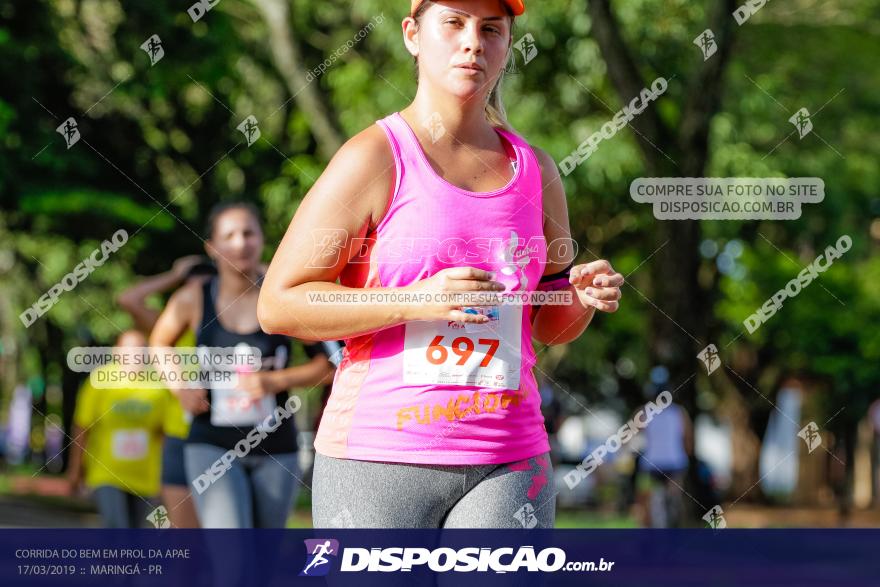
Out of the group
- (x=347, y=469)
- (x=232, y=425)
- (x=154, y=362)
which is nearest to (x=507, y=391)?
(x=347, y=469)

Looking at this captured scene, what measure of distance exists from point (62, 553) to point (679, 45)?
976 centimetres

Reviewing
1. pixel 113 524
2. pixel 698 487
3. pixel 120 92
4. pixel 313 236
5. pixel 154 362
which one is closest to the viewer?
pixel 313 236

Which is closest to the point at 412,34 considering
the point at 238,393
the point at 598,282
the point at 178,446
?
the point at 598,282

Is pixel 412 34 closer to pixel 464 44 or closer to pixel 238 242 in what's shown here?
pixel 464 44

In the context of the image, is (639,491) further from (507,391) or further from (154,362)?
(507,391)

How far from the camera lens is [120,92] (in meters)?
12.6

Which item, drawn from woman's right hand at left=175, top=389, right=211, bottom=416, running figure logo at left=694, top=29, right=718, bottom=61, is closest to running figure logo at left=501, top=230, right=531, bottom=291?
woman's right hand at left=175, top=389, right=211, bottom=416

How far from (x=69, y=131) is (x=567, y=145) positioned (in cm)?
463

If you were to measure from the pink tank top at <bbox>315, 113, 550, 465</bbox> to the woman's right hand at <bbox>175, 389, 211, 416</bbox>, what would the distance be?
→ 2.37m

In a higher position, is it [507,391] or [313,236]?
[313,236]

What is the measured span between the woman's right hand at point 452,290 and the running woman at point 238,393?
2.18 metres

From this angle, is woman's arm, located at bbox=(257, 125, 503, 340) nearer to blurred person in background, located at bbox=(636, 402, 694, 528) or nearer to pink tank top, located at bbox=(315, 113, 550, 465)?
pink tank top, located at bbox=(315, 113, 550, 465)

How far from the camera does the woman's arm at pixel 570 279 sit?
2.58m

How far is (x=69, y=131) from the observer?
41.2 feet
